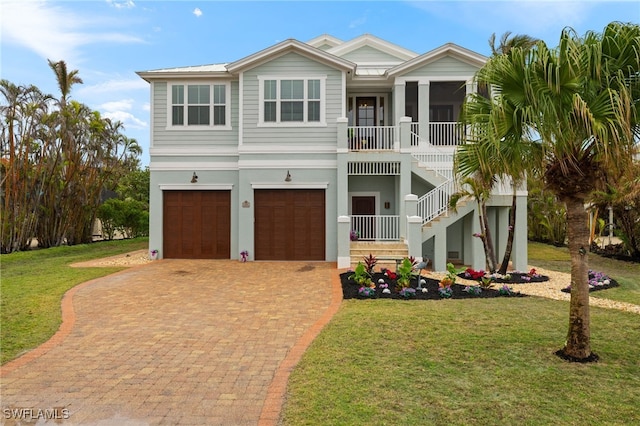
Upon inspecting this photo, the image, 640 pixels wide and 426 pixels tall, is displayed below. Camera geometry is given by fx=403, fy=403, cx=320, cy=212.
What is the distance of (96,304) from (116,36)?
27.8ft

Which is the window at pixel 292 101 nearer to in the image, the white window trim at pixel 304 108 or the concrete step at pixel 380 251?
the white window trim at pixel 304 108

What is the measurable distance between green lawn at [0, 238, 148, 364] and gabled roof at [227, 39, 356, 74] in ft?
26.3

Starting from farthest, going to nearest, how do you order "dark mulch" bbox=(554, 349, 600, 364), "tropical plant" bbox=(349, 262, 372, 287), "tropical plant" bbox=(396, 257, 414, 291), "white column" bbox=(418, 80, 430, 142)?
"white column" bbox=(418, 80, 430, 142), "tropical plant" bbox=(349, 262, 372, 287), "tropical plant" bbox=(396, 257, 414, 291), "dark mulch" bbox=(554, 349, 600, 364)

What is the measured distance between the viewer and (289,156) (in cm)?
1436

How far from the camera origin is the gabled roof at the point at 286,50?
1403 centimetres

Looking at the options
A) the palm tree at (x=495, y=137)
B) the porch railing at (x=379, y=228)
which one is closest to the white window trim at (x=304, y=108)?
the porch railing at (x=379, y=228)

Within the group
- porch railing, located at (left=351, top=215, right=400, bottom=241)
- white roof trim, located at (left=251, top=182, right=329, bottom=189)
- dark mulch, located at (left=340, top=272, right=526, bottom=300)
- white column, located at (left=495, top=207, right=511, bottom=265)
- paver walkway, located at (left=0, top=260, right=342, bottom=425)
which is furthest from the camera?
white roof trim, located at (left=251, top=182, right=329, bottom=189)

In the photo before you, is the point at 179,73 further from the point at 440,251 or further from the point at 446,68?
the point at 440,251

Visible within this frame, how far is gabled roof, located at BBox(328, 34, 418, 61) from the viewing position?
17.7m

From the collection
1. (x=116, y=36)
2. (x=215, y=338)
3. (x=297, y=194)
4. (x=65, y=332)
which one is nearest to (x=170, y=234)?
(x=297, y=194)

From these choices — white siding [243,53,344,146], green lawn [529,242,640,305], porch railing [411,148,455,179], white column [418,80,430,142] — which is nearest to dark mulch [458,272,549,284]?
green lawn [529,242,640,305]

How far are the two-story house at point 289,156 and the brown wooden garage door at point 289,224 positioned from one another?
0.04 meters

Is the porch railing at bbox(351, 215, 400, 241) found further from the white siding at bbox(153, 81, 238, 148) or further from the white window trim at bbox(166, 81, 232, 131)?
the white window trim at bbox(166, 81, 232, 131)

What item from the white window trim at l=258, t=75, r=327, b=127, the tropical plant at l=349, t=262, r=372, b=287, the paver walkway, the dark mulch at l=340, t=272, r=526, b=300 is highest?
the white window trim at l=258, t=75, r=327, b=127
